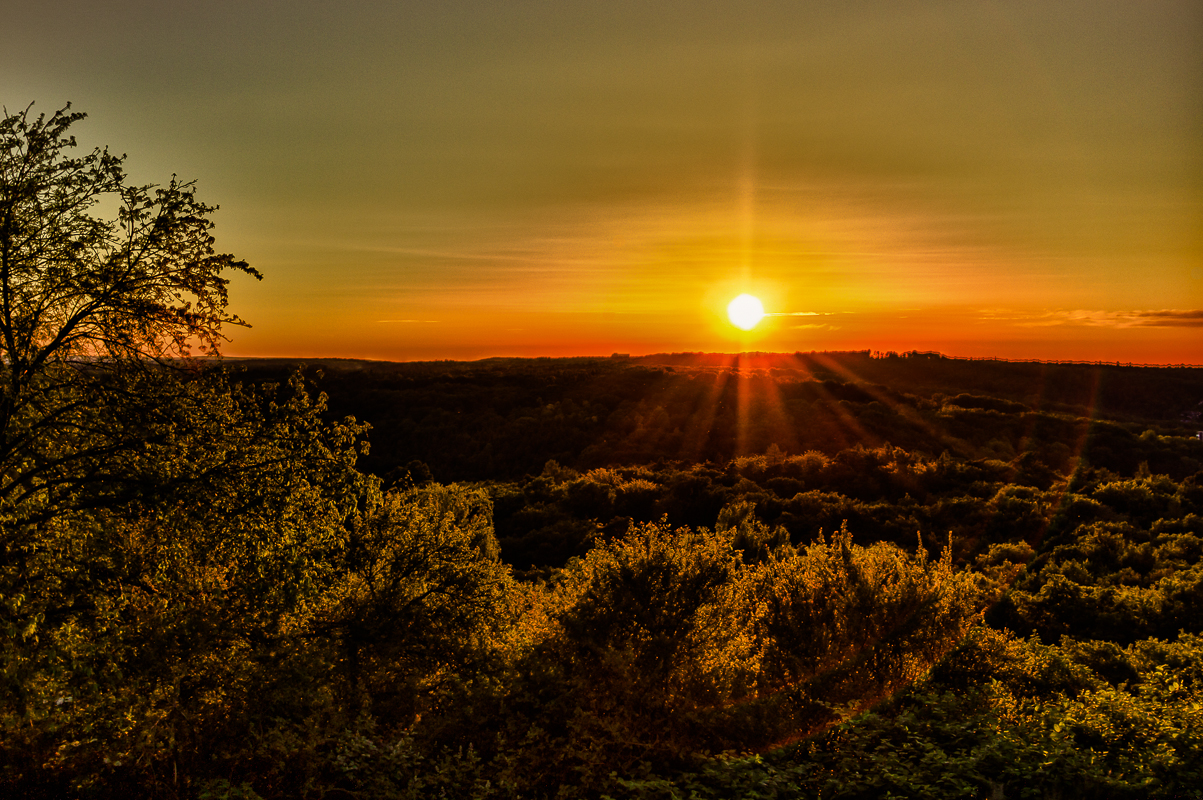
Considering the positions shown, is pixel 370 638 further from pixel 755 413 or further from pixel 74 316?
pixel 755 413

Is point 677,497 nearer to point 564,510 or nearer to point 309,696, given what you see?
point 564,510

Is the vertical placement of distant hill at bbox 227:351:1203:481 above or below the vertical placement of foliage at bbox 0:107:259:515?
below

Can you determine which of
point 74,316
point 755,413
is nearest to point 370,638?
point 74,316

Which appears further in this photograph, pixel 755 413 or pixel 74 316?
pixel 755 413

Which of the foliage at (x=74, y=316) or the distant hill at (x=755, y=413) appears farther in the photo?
the distant hill at (x=755, y=413)

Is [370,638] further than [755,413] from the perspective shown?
No

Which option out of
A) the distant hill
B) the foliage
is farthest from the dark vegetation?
the distant hill

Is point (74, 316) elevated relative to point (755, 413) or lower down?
elevated

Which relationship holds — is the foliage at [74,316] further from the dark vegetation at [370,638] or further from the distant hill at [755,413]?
the distant hill at [755,413]

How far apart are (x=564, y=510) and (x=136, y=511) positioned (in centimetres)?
5706

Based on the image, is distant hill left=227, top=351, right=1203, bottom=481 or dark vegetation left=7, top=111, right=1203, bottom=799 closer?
dark vegetation left=7, top=111, right=1203, bottom=799

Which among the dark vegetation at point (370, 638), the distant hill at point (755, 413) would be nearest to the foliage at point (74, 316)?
the dark vegetation at point (370, 638)

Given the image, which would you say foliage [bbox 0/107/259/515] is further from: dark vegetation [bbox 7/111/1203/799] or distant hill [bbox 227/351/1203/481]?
distant hill [bbox 227/351/1203/481]

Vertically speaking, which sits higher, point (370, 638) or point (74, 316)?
point (74, 316)
